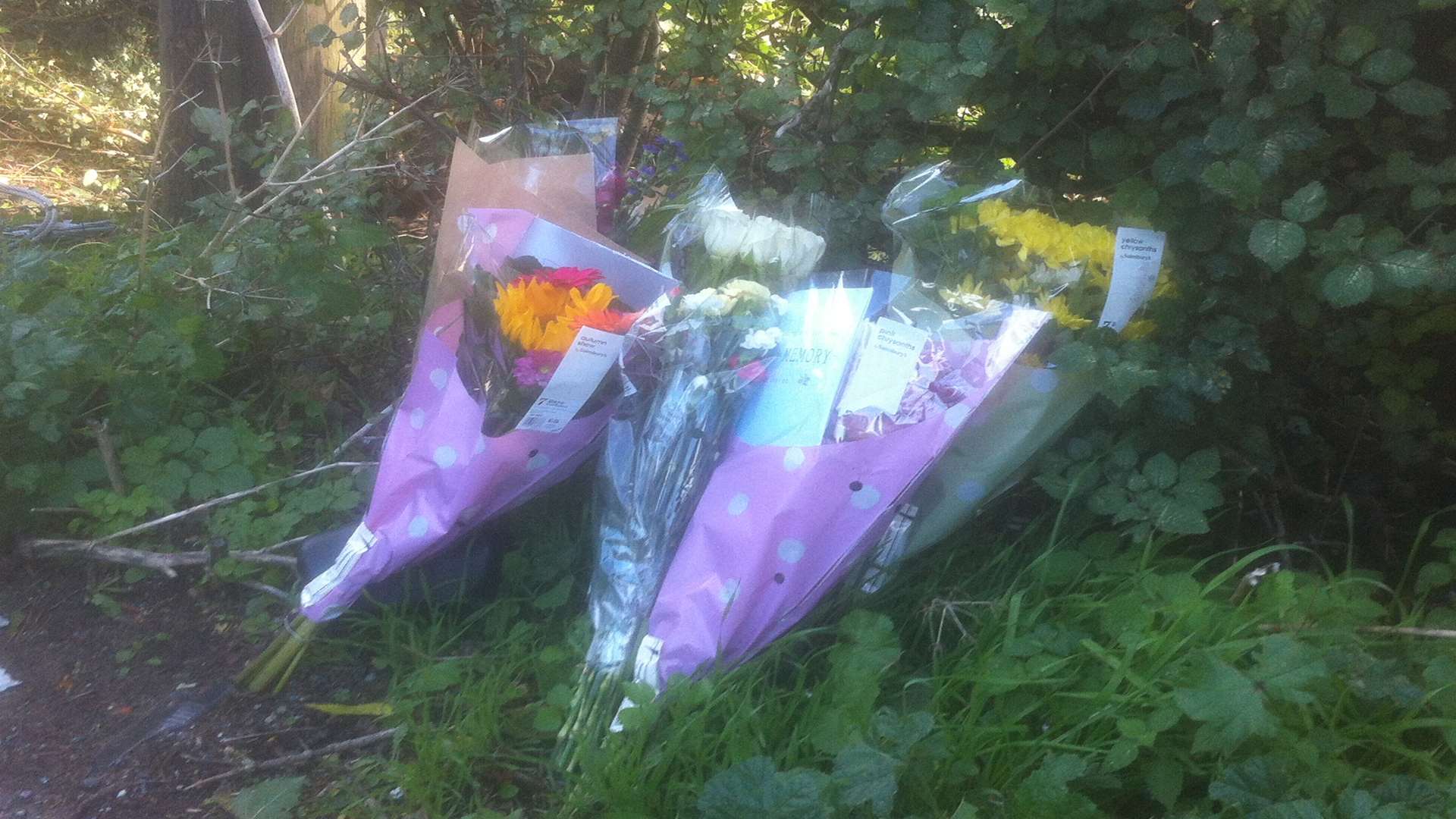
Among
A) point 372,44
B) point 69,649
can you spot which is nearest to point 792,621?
point 69,649

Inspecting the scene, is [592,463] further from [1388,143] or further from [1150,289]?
[1388,143]

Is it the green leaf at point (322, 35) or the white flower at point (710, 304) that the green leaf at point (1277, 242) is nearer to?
the white flower at point (710, 304)

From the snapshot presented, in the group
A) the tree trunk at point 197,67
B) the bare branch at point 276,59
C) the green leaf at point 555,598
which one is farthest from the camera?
the tree trunk at point 197,67

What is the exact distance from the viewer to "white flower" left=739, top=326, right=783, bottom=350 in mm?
1622

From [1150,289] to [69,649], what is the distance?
6.94 feet

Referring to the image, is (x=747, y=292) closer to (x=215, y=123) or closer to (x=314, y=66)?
(x=215, y=123)

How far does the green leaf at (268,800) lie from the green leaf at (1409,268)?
186 cm

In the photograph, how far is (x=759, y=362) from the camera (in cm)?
164

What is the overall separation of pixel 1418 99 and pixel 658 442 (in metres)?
1.29

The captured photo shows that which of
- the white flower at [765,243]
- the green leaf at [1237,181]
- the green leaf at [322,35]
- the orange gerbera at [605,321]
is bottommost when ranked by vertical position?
the orange gerbera at [605,321]

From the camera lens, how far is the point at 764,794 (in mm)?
1302

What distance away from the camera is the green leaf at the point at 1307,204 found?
1519mm

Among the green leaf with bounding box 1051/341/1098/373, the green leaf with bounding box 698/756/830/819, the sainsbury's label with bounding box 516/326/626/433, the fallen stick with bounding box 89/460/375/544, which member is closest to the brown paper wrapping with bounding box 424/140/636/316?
the sainsbury's label with bounding box 516/326/626/433

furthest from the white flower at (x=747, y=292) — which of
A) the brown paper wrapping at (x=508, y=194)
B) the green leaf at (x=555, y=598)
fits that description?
the green leaf at (x=555, y=598)
